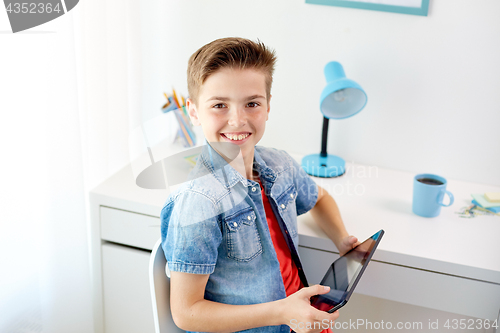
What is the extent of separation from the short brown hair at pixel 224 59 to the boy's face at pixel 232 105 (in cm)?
1

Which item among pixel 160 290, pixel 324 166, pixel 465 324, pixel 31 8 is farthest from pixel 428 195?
pixel 31 8

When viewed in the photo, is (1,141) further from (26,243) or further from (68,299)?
(68,299)

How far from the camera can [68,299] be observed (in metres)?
1.30

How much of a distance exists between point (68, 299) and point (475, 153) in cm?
124

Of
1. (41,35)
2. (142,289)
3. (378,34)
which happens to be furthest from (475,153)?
(41,35)

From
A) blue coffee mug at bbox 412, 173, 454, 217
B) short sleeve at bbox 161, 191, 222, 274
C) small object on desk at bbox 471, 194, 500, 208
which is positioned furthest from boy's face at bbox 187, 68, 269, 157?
small object on desk at bbox 471, 194, 500, 208

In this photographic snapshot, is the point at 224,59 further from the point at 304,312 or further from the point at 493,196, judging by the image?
the point at 493,196

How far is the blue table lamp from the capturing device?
1.21m

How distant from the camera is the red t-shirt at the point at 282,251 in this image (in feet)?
3.25

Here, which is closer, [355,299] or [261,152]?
[261,152]

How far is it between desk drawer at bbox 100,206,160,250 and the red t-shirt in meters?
0.32

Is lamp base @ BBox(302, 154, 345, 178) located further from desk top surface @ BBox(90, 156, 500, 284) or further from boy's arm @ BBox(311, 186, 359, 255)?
boy's arm @ BBox(311, 186, 359, 255)

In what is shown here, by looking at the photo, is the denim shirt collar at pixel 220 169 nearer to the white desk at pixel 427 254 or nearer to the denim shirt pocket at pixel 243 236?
the denim shirt pocket at pixel 243 236

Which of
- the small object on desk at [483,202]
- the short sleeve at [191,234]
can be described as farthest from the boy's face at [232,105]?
the small object on desk at [483,202]
